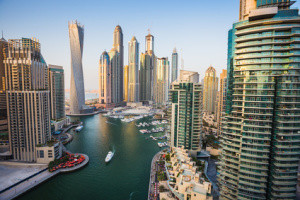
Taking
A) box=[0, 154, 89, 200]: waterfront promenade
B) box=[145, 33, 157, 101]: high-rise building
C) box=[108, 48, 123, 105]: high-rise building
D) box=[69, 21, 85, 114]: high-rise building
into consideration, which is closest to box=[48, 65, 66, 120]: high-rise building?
box=[69, 21, 85, 114]: high-rise building

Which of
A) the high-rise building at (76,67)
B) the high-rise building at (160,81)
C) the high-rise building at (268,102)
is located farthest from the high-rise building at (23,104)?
the high-rise building at (160,81)

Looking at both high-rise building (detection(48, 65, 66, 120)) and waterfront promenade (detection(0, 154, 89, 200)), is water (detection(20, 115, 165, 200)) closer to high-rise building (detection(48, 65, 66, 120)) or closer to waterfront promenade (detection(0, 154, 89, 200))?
waterfront promenade (detection(0, 154, 89, 200))

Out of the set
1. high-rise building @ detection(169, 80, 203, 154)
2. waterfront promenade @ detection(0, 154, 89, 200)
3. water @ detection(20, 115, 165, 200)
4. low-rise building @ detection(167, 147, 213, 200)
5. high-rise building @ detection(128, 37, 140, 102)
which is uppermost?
Result: high-rise building @ detection(128, 37, 140, 102)

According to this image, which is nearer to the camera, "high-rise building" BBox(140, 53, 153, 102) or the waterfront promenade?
the waterfront promenade

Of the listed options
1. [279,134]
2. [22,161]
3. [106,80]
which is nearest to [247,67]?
[279,134]

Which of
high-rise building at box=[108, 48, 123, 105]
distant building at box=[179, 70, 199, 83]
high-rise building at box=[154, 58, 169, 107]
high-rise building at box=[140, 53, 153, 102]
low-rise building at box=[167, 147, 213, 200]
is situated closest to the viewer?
low-rise building at box=[167, 147, 213, 200]

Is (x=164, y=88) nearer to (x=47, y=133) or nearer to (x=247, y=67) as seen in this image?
(x=47, y=133)

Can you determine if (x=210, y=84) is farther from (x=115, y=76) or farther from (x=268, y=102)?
(x=268, y=102)

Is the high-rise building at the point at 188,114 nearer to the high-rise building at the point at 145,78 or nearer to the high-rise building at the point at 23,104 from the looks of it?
the high-rise building at the point at 23,104

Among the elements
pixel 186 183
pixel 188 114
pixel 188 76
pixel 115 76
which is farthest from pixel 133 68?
pixel 186 183
